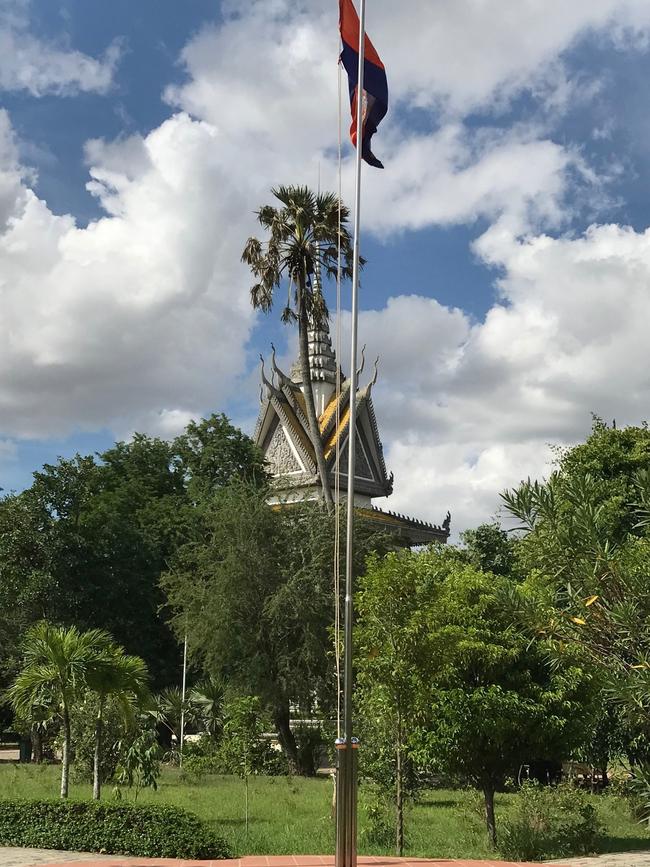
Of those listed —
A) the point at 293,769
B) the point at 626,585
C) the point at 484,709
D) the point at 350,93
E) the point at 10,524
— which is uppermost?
the point at 350,93

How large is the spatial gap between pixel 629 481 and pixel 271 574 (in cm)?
1065

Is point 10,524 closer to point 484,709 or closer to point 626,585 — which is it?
point 484,709

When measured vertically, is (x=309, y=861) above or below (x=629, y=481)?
below

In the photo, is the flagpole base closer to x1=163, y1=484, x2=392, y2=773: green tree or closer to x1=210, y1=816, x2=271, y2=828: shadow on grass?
x1=210, y1=816, x2=271, y2=828: shadow on grass

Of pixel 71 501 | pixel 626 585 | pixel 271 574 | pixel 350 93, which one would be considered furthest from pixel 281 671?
pixel 626 585

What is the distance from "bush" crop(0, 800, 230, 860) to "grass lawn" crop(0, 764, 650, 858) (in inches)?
48.3

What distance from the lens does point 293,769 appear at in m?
27.6

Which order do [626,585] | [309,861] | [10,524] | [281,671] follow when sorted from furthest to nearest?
[10,524]
[281,671]
[309,861]
[626,585]

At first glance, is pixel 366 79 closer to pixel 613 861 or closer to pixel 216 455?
pixel 613 861

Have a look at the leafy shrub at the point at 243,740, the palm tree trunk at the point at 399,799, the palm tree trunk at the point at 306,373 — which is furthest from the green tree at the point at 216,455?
the palm tree trunk at the point at 399,799

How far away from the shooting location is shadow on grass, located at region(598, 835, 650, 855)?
14.7 meters

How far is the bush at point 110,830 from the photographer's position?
11.9 metres

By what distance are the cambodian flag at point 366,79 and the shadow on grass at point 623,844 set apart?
1099 cm

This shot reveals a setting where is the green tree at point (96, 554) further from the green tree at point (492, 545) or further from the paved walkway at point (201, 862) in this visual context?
the paved walkway at point (201, 862)
